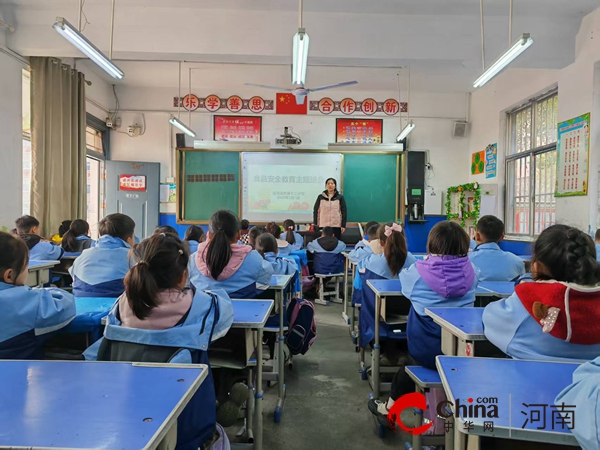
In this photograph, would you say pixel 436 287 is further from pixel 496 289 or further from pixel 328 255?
pixel 328 255

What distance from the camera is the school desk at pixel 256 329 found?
1514 millimetres

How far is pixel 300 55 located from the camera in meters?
3.18

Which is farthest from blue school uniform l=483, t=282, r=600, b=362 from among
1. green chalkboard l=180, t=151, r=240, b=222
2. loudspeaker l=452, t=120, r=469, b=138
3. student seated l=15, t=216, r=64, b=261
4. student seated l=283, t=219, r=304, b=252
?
loudspeaker l=452, t=120, r=469, b=138

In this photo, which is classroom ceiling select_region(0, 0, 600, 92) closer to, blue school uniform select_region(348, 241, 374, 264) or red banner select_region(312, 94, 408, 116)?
blue school uniform select_region(348, 241, 374, 264)

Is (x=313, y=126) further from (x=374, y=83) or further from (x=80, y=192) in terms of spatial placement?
(x=80, y=192)

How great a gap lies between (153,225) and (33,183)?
248cm

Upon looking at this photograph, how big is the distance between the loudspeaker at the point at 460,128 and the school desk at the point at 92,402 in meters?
7.44

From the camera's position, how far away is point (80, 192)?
5703mm

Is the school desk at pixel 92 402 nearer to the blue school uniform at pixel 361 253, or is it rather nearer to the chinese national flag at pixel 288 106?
the blue school uniform at pixel 361 253

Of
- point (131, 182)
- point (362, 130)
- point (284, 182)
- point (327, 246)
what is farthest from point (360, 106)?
point (131, 182)

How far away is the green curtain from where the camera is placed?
16.1ft

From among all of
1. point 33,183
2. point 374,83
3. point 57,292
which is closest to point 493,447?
point 57,292

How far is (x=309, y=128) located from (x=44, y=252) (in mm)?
5125

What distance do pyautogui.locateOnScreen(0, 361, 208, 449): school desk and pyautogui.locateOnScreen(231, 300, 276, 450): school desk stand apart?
0.53 meters
